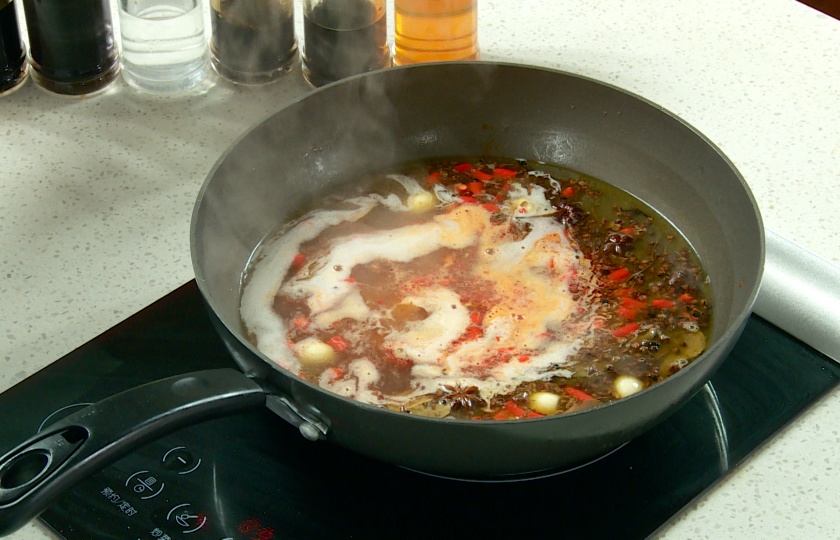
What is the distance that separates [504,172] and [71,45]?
0.62 metres

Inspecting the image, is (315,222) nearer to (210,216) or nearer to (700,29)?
(210,216)

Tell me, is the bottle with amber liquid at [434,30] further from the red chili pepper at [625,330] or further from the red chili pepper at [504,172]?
the red chili pepper at [625,330]

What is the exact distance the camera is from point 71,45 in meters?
1.39

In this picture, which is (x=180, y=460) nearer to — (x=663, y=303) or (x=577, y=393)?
(x=577, y=393)

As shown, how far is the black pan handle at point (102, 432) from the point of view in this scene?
72 centimetres

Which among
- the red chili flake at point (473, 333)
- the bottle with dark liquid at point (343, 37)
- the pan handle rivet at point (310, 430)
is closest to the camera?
the pan handle rivet at point (310, 430)

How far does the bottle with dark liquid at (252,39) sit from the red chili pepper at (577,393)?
715 mm

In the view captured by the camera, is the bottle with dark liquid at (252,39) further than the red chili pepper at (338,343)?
Yes

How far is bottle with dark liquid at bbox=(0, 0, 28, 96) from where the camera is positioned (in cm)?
135

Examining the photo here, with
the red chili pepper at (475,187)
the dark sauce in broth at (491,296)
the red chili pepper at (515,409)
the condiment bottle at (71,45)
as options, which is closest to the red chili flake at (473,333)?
the dark sauce in broth at (491,296)

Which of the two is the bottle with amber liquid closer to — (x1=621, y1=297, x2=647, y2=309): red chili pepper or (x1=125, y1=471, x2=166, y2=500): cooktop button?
(x1=621, y1=297, x2=647, y2=309): red chili pepper

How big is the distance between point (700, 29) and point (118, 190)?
94 centimetres

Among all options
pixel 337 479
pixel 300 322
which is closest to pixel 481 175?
pixel 300 322

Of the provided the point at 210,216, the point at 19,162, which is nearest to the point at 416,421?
the point at 210,216
